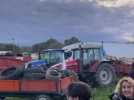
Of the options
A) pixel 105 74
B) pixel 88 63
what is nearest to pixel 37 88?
pixel 88 63

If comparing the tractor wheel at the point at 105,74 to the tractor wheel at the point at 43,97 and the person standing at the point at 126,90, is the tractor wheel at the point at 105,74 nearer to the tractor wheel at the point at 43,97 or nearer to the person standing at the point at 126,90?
the tractor wheel at the point at 43,97

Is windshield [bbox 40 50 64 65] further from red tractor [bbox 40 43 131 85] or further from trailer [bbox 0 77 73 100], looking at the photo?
trailer [bbox 0 77 73 100]

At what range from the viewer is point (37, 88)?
15656 mm

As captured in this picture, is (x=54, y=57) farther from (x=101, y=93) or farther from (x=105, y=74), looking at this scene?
(x=101, y=93)

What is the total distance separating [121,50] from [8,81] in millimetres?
31235

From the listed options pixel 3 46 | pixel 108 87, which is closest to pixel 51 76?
pixel 108 87

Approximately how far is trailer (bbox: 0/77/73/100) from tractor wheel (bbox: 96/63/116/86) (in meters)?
5.01

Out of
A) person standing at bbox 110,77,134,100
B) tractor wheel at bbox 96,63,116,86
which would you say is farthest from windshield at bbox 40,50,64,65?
person standing at bbox 110,77,134,100

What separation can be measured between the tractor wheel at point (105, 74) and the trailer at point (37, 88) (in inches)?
197

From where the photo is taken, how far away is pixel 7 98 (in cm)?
1819

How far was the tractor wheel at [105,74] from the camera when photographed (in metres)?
21.1

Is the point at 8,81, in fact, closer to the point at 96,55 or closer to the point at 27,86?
the point at 27,86

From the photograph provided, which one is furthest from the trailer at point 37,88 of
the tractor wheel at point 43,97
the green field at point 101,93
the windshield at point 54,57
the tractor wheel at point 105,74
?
the windshield at point 54,57

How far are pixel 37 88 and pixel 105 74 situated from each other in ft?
20.6
